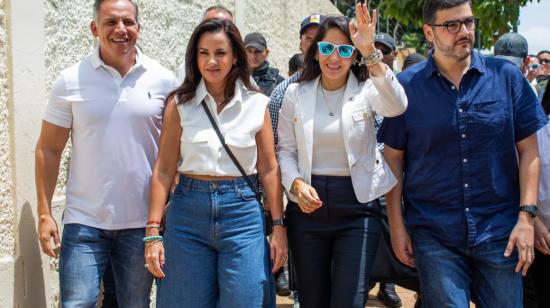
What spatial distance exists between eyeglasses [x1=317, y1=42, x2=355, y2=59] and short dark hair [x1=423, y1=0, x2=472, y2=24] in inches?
16.4

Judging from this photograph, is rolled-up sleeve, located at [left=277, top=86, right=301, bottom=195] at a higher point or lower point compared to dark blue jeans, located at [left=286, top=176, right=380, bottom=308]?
higher

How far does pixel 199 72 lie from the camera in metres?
3.61

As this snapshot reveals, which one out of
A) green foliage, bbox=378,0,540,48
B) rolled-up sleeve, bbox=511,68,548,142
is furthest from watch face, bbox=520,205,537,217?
green foliage, bbox=378,0,540,48

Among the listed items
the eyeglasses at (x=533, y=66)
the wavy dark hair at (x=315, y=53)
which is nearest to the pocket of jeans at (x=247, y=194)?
the wavy dark hair at (x=315, y=53)

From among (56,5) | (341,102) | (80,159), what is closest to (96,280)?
(80,159)

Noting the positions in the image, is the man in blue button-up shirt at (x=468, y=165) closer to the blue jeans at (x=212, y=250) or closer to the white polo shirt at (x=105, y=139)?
the blue jeans at (x=212, y=250)

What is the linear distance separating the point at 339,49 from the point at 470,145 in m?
0.85

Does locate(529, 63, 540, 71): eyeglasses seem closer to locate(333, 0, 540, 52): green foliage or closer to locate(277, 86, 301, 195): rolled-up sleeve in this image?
locate(333, 0, 540, 52): green foliage

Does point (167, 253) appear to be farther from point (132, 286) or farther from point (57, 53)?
point (57, 53)

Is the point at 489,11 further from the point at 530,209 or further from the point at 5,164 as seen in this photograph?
the point at 5,164

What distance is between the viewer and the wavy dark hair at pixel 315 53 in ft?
11.8

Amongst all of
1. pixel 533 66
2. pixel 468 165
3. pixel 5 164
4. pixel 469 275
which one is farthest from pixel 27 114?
pixel 533 66

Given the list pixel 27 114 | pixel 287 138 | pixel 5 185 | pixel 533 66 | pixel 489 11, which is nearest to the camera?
pixel 287 138

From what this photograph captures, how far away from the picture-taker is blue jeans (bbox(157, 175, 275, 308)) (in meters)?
3.38
